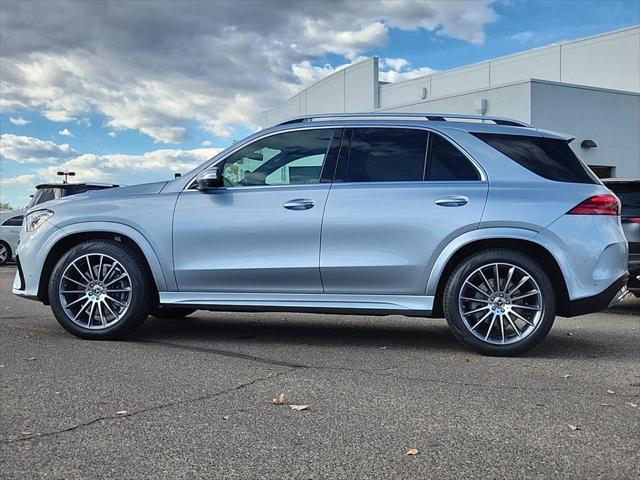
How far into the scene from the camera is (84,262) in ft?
19.2

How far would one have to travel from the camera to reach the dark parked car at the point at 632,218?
309 inches

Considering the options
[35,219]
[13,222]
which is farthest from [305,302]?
[13,222]

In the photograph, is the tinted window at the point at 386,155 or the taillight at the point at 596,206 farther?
the tinted window at the point at 386,155

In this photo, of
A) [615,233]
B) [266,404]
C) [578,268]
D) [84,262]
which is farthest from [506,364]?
[84,262]

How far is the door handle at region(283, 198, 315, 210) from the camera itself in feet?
18.0

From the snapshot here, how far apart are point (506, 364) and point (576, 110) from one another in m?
18.3

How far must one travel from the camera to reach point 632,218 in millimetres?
8008

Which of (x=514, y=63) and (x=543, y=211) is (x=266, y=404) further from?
(x=514, y=63)

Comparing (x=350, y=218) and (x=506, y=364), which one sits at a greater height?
(x=350, y=218)

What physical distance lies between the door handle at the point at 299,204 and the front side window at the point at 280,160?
8.6 inches

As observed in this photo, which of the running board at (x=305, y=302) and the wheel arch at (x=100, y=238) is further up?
the wheel arch at (x=100, y=238)

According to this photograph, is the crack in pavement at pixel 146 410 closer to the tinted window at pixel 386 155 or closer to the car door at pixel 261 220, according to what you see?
the car door at pixel 261 220

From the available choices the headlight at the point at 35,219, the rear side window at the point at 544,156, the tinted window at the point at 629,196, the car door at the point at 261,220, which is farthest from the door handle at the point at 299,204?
the tinted window at the point at 629,196

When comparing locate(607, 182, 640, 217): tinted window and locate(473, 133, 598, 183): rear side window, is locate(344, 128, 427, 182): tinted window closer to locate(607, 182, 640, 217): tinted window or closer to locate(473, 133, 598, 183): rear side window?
locate(473, 133, 598, 183): rear side window
